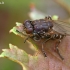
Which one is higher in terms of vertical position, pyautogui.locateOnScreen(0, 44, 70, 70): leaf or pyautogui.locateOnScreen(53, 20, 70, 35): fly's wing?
pyautogui.locateOnScreen(53, 20, 70, 35): fly's wing

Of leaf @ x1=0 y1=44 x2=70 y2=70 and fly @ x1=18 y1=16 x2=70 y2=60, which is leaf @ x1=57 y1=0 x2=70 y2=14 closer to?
fly @ x1=18 y1=16 x2=70 y2=60

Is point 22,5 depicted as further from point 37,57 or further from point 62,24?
point 37,57

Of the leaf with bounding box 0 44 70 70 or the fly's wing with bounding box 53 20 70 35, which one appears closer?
the leaf with bounding box 0 44 70 70

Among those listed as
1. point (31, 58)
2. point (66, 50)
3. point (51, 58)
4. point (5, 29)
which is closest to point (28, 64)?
point (31, 58)

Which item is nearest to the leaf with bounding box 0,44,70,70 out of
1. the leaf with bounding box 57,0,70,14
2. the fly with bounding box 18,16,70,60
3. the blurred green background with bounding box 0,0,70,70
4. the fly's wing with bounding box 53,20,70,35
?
the fly with bounding box 18,16,70,60

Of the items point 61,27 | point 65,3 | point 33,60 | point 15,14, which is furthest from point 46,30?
point 15,14

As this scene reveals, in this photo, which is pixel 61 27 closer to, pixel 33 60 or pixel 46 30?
pixel 46 30

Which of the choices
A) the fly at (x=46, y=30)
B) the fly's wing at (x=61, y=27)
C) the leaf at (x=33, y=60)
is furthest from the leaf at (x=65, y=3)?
the leaf at (x=33, y=60)

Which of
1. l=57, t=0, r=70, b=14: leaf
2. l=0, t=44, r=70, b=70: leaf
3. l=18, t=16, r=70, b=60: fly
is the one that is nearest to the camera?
l=0, t=44, r=70, b=70: leaf
